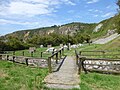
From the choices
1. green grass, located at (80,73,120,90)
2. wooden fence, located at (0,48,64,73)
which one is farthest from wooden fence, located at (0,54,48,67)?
green grass, located at (80,73,120,90)

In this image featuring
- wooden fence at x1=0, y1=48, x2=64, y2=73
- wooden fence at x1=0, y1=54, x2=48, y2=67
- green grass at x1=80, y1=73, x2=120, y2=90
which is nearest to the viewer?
green grass at x1=80, y1=73, x2=120, y2=90

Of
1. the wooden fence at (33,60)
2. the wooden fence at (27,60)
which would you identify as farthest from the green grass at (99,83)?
the wooden fence at (27,60)

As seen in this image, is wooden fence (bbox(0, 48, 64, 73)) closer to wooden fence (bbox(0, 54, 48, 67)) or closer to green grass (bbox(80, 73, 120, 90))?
wooden fence (bbox(0, 54, 48, 67))

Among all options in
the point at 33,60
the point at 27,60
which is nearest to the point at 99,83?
the point at 27,60

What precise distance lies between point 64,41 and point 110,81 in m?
65.3

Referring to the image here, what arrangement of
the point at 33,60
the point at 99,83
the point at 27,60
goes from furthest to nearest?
1. the point at 33,60
2. the point at 27,60
3. the point at 99,83

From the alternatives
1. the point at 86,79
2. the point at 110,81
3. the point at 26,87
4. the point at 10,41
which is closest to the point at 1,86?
the point at 26,87

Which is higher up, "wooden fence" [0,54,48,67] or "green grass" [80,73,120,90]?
"wooden fence" [0,54,48,67]

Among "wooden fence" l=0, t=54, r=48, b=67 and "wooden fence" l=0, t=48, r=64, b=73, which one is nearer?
"wooden fence" l=0, t=48, r=64, b=73

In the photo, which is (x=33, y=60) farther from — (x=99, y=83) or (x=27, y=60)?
(x=99, y=83)

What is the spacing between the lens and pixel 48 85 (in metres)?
9.52

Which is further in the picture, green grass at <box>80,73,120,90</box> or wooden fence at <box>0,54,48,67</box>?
wooden fence at <box>0,54,48,67</box>

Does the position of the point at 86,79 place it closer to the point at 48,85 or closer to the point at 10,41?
the point at 48,85

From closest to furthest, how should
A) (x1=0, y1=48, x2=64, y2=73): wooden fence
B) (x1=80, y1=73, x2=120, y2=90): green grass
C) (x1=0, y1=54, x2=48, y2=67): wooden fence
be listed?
1. (x1=80, y1=73, x2=120, y2=90): green grass
2. (x1=0, y1=48, x2=64, y2=73): wooden fence
3. (x1=0, y1=54, x2=48, y2=67): wooden fence
